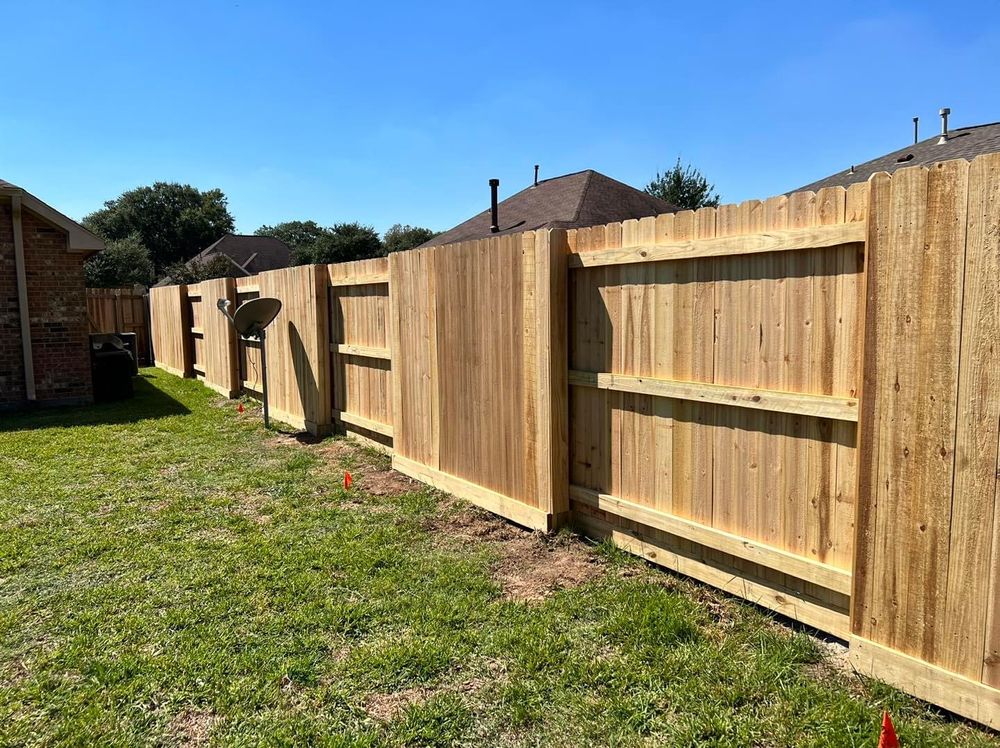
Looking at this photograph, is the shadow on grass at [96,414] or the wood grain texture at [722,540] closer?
the wood grain texture at [722,540]

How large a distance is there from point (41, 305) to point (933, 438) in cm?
1166

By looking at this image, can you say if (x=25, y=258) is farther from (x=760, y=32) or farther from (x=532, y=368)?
(x=760, y=32)

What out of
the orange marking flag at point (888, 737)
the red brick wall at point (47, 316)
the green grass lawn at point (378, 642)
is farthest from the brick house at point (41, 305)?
the orange marking flag at point (888, 737)

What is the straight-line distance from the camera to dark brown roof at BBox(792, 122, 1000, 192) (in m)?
11.0

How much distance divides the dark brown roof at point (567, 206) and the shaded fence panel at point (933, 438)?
1406cm

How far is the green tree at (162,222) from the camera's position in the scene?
53.6m

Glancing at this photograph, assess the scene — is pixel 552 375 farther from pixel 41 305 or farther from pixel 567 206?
pixel 567 206

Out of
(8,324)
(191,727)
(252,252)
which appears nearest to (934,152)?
(191,727)

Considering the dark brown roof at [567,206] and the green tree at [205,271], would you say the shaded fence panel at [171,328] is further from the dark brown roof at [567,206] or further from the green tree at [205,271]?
the green tree at [205,271]

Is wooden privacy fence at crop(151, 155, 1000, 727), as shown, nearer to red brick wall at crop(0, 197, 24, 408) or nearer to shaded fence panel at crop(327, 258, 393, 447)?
shaded fence panel at crop(327, 258, 393, 447)

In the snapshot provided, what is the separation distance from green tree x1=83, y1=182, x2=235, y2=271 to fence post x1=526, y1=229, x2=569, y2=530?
5580 cm


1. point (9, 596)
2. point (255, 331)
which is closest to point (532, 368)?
point (9, 596)

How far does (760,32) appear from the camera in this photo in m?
10.5

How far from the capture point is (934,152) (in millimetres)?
12156
